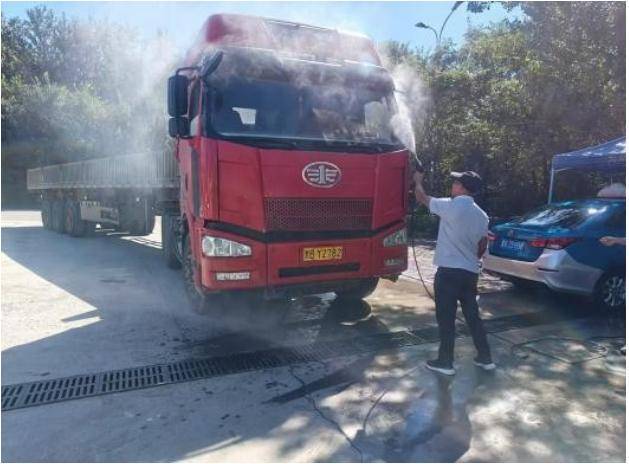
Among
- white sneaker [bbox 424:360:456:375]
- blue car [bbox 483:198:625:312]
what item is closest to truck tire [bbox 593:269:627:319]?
blue car [bbox 483:198:625:312]

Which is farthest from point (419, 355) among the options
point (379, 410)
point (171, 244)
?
point (171, 244)

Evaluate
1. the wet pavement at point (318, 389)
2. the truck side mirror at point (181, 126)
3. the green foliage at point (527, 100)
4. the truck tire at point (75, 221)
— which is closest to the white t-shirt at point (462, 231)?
the wet pavement at point (318, 389)

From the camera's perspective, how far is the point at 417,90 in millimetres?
7438

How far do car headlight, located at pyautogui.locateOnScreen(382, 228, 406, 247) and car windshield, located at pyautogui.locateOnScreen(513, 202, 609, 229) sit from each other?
7.04ft

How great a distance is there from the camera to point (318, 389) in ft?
13.1

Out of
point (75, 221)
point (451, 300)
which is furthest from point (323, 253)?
point (75, 221)

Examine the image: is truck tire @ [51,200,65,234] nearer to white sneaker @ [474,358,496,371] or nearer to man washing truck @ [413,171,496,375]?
man washing truck @ [413,171,496,375]

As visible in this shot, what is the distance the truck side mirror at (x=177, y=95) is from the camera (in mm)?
4949

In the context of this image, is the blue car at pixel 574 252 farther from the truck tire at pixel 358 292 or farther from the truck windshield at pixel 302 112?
the truck windshield at pixel 302 112

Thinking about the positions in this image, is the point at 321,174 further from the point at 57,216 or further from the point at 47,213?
the point at 47,213

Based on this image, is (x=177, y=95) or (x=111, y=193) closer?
(x=177, y=95)

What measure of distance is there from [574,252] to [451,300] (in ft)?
8.52

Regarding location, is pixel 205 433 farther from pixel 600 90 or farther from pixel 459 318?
pixel 600 90

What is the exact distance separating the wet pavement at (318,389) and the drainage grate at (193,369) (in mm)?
135
